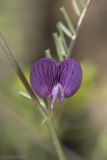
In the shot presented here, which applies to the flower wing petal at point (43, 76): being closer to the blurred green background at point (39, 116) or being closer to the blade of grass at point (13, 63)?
the blade of grass at point (13, 63)

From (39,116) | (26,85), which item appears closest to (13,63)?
(26,85)

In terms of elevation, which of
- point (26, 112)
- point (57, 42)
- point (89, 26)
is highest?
point (57, 42)

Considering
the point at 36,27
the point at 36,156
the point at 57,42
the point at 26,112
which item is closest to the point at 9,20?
the point at 36,27

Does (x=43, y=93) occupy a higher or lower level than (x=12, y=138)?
higher

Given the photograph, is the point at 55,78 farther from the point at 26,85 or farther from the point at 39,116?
the point at 39,116

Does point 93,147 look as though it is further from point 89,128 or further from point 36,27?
point 36,27

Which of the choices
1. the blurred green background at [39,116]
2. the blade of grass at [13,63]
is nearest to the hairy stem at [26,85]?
the blade of grass at [13,63]

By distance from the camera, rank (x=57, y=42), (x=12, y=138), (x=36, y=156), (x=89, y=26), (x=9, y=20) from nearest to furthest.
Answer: (x=57, y=42) → (x=36, y=156) → (x=12, y=138) → (x=9, y=20) → (x=89, y=26)

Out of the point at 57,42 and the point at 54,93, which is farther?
the point at 57,42
